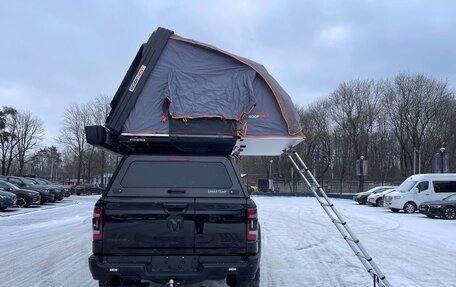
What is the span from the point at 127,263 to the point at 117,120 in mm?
1994

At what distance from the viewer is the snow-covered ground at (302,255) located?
848cm

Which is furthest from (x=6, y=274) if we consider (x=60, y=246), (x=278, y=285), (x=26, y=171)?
(x=26, y=171)

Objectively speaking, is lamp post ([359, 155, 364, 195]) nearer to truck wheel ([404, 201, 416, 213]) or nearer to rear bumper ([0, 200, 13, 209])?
truck wheel ([404, 201, 416, 213])

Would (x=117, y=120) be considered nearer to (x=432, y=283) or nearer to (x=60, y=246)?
(x=432, y=283)

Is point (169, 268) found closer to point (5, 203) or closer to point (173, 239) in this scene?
point (173, 239)

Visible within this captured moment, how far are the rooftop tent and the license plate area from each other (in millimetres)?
1527

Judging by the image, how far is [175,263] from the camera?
588 cm

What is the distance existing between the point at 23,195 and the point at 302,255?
21212 mm

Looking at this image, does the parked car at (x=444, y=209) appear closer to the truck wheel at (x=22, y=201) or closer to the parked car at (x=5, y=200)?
the parked car at (x=5, y=200)

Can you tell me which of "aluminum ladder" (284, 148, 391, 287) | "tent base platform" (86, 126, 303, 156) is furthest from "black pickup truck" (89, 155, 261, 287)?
"aluminum ladder" (284, 148, 391, 287)

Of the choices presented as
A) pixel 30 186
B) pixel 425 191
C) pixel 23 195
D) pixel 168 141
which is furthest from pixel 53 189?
pixel 168 141

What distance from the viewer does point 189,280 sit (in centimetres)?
585

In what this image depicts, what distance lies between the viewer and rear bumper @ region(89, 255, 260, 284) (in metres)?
5.80

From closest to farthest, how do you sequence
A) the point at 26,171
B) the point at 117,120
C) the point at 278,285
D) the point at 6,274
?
1. the point at 117,120
2. the point at 278,285
3. the point at 6,274
4. the point at 26,171
